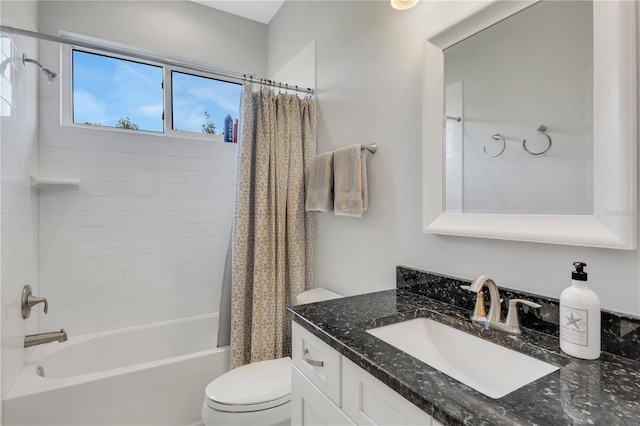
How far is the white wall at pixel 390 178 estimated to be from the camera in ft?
2.86

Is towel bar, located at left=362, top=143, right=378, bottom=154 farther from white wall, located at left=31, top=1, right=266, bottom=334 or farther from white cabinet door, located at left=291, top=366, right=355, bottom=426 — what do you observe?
white wall, located at left=31, top=1, right=266, bottom=334

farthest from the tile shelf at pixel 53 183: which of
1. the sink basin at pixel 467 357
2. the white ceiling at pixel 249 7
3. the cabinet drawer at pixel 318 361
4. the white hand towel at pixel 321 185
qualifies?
the sink basin at pixel 467 357

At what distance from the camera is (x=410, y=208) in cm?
133

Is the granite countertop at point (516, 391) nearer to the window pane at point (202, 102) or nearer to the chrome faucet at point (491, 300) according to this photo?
the chrome faucet at point (491, 300)

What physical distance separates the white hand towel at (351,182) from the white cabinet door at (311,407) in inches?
29.6

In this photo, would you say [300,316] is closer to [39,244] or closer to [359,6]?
[359,6]

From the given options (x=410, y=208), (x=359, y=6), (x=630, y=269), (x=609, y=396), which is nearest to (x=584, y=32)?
(x=630, y=269)

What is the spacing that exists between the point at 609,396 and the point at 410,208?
33.1 inches

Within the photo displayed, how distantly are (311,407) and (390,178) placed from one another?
0.95 m

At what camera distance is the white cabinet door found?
85 cm

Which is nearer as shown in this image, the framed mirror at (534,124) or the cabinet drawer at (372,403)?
the cabinet drawer at (372,403)

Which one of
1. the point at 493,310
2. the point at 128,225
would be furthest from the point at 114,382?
the point at 493,310

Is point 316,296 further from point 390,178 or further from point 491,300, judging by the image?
point 491,300

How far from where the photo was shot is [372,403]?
2.40ft
